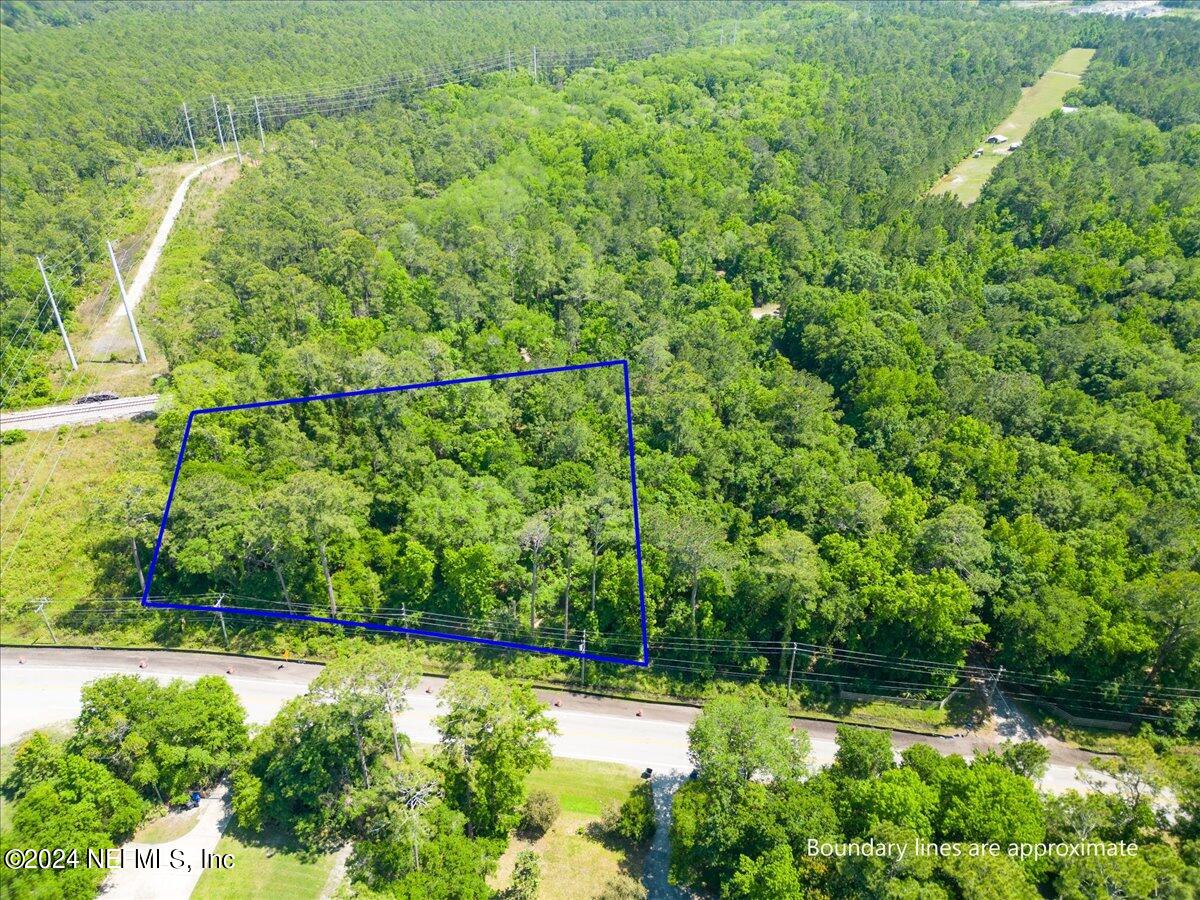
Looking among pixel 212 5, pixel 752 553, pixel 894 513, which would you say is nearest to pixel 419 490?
pixel 752 553

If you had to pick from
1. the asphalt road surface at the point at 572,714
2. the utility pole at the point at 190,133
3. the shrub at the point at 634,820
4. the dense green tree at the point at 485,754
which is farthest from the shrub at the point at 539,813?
the utility pole at the point at 190,133

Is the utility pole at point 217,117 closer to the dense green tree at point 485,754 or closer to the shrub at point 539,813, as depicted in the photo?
the dense green tree at point 485,754

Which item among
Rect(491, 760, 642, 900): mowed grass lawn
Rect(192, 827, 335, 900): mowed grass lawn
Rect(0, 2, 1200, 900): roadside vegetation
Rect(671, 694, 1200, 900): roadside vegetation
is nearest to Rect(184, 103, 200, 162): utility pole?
Rect(0, 2, 1200, 900): roadside vegetation

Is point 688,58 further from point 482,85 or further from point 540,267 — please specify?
point 540,267

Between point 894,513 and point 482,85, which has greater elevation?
point 482,85

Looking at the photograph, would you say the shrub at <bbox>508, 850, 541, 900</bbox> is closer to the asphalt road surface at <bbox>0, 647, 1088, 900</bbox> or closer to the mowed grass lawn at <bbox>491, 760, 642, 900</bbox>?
the mowed grass lawn at <bbox>491, 760, 642, 900</bbox>

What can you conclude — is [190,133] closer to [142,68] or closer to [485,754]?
[142,68]
